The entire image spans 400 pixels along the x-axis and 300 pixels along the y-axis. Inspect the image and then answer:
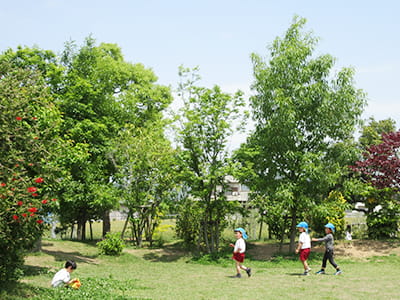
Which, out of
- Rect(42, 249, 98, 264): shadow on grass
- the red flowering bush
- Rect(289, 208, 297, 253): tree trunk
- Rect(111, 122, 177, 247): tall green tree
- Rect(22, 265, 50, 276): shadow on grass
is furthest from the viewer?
Rect(111, 122, 177, 247): tall green tree

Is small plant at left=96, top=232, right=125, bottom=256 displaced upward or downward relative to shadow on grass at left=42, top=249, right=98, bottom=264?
upward

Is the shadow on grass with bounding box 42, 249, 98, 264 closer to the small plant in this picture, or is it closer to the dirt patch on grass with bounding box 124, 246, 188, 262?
the small plant

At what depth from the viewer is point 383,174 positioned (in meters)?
22.5

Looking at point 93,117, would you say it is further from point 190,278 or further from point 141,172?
point 190,278

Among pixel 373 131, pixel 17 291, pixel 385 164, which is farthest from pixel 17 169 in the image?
pixel 373 131

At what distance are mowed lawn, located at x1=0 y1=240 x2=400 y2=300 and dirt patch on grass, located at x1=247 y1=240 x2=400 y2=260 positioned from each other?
2.37ft

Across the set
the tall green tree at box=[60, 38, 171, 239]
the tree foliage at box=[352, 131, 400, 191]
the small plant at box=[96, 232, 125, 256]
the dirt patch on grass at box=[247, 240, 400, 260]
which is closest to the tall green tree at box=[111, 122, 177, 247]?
the tall green tree at box=[60, 38, 171, 239]

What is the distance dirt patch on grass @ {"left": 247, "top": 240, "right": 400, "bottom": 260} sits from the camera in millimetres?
20375

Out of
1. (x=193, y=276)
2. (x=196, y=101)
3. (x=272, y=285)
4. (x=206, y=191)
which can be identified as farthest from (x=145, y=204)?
(x=272, y=285)

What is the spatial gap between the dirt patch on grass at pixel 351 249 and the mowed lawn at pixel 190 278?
0.72m

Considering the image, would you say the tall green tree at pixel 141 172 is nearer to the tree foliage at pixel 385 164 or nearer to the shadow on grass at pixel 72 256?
the shadow on grass at pixel 72 256

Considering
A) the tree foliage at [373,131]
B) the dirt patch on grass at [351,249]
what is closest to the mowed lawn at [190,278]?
the dirt patch on grass at [351,249]

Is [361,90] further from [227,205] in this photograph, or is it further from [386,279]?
[386,279]

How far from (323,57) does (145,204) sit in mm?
12332
